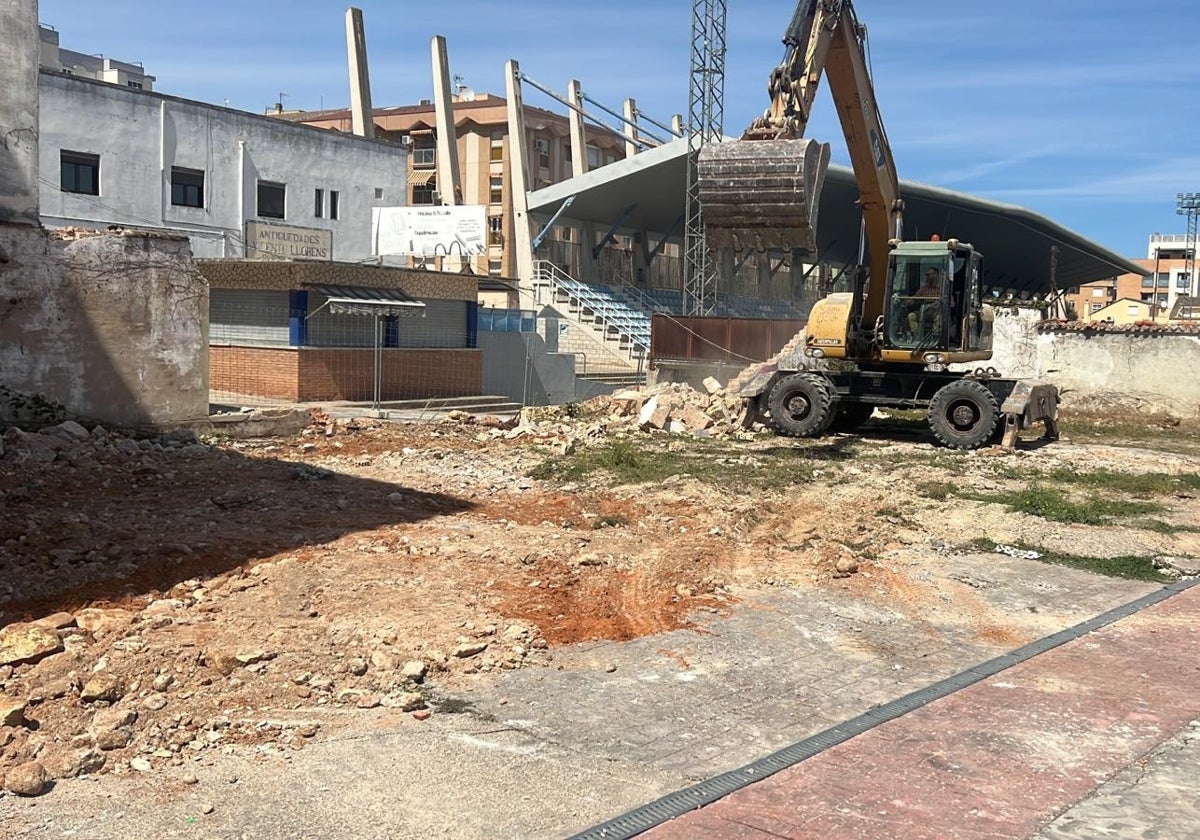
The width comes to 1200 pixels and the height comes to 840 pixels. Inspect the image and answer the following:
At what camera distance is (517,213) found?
40.9 meters

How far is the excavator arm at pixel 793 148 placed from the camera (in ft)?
49.3

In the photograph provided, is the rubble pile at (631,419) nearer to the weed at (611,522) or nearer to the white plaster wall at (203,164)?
the weed at (611,522)

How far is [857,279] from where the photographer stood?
66.1ft

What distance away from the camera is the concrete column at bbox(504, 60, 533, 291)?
134 ft

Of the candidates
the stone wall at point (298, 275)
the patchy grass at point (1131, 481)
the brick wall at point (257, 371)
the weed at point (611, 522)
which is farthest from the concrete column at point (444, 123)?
the weed at point (611, 522)

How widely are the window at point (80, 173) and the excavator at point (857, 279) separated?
19.0m

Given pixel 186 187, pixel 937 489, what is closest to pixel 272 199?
pixel 186 187

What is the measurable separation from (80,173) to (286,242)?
6.34 metres

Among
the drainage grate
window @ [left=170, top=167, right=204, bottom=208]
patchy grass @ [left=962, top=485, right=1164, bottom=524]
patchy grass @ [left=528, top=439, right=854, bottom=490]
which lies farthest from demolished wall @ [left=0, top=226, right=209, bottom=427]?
window @ [left=170, top=167, right=204, bottom=208]

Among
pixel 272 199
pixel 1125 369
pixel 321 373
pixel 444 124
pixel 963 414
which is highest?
pixel 444 124

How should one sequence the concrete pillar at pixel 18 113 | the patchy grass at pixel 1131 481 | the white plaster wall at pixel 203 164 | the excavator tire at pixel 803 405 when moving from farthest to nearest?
the white plaster wall at pixel 203 164, the excavator tire at pixel 803 405, the patchy grass at pixel 1131 481, the concrete pillar at pixel 18 113

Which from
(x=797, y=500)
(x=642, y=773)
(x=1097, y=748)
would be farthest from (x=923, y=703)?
(x=797, y=500)

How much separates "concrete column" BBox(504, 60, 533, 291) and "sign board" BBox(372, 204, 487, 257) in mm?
5276

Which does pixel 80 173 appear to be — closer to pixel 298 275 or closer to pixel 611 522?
pixel 298 275
